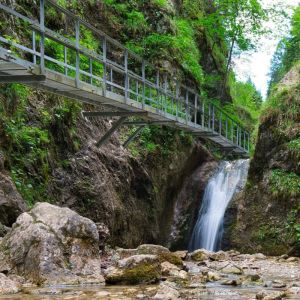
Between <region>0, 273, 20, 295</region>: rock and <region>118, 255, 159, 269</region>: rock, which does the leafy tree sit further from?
<region>0, 273, 20, 295</region>: rock

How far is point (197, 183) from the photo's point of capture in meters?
20.7

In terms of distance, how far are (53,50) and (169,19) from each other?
8671 mm

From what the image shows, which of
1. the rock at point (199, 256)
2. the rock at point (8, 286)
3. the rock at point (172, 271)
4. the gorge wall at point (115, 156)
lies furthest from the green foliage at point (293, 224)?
the rock at point (8, 286)

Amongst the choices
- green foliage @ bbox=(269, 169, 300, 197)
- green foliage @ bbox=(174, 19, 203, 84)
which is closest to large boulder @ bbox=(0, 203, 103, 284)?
green foliage @ bbox=(269, 169, 300, 197)

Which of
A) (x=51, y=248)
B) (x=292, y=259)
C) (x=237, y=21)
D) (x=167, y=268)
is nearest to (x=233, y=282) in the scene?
(x=167, y=268)

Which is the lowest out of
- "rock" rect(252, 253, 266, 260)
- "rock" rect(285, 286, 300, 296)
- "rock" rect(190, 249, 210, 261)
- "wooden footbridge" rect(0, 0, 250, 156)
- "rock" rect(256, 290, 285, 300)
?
"rock" rect(252, 253, 266, 260)

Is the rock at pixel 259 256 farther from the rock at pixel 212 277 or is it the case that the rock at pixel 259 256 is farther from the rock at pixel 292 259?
the rock at pixel 212 277

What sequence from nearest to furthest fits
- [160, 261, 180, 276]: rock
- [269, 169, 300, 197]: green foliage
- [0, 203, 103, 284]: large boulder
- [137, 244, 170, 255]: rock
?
[0, 203, 103, 284]: large boulder, [160, 261, 180, 276]: rock, [137, 244, 170, 255]: rock, [269, 169, 300, 197]: green foliage

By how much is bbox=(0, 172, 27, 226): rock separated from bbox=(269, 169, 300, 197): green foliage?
902 cm

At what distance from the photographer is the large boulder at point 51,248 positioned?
7.56 metres

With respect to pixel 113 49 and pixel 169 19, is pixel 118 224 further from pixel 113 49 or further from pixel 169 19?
pixel 169 19

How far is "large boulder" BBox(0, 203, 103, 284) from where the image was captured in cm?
756

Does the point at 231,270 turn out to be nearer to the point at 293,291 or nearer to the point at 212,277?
the point at 212,277

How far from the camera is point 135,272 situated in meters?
8.02
